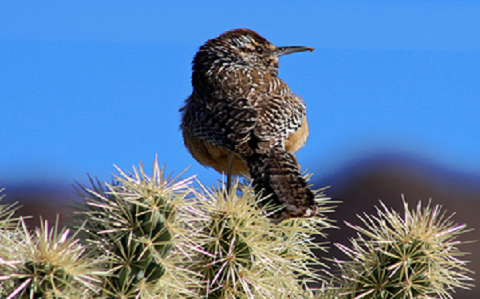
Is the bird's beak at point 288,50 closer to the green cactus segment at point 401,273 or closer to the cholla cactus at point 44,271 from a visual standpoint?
the green cactus segment at point 401,273

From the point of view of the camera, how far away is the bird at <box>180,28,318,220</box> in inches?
132

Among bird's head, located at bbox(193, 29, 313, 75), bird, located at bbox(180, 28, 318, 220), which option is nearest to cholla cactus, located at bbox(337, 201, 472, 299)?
bird, located at bbox(180, 28, 318, 220)

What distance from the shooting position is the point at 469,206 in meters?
24.3

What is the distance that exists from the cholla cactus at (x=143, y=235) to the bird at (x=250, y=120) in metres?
0.80

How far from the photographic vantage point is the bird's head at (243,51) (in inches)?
189

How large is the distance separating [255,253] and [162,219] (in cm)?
49

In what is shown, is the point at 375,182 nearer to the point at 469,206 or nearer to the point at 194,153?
the point at 469,206

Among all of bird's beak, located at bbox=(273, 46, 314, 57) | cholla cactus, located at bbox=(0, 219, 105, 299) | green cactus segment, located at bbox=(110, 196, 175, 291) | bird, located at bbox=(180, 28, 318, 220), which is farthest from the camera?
bird's beak, located at bbox=(273, 46, 314, 57)

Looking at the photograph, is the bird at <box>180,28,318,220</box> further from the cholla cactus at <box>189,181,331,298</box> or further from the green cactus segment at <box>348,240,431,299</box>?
the green cactus segment at <box>348,240,431,299</box>

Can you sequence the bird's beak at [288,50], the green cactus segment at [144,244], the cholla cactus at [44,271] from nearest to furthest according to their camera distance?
the cholla cactus at [44,271] < the green cactus segment at [144,244] < the bird's beak at [288,50]

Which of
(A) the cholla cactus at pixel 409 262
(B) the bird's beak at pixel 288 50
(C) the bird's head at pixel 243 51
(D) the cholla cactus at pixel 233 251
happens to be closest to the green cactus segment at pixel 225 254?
(D) the cholla cactus at pixel 233 251

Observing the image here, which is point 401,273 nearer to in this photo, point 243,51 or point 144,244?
point 144,244

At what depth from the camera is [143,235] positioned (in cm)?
231

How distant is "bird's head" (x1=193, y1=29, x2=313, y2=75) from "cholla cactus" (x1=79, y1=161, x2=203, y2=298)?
249cm
